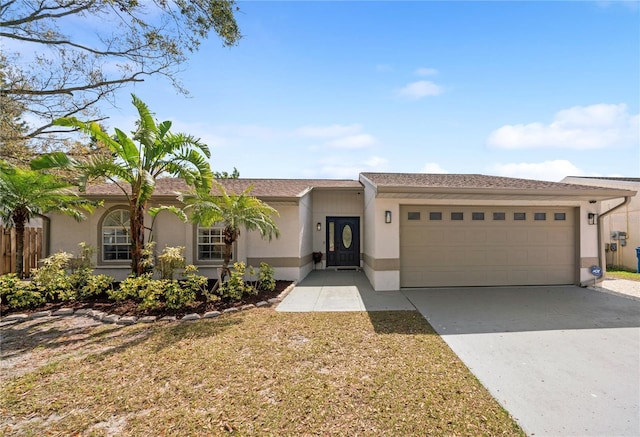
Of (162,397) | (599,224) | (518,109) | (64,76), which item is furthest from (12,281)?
(599,224)

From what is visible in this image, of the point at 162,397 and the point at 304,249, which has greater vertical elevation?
the point at 304,249

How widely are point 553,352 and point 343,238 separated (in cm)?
870

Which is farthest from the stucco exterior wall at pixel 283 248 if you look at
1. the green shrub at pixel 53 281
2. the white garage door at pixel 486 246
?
the green shrub at pixel 53 281

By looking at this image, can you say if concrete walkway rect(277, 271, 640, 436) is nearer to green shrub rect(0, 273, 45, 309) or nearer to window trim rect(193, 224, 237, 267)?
window trim rect(193, 224, 237, 267)

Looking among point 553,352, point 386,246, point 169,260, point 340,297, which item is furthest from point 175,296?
point 553,352

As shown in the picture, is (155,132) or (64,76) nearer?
(155,132)

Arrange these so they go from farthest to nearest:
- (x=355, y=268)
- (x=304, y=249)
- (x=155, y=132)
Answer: (x=355, y=268), (x=304, y=249), (x=155, y=132)

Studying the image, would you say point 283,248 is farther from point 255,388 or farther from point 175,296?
point 255,388

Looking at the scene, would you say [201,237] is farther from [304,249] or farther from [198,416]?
[198,416]

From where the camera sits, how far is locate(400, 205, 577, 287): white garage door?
8.32 m

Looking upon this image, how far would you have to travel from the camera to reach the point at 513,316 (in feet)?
19.4

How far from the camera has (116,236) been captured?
30.9 ft

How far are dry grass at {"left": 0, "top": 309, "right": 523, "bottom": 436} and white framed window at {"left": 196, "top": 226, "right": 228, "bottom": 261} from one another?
440cm

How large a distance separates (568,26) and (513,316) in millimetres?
7739
